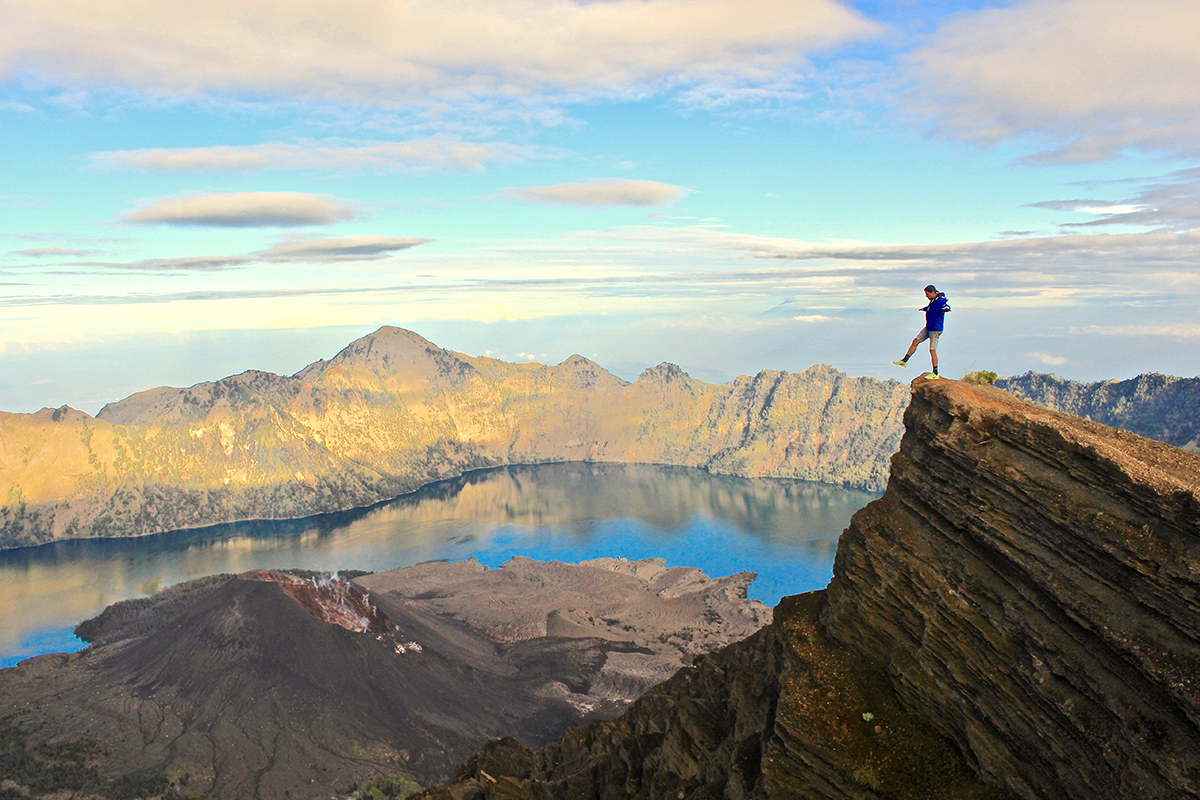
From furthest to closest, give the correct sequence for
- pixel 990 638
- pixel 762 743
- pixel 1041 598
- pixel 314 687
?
pixel 314 687
pixel 762 743
pixel 990 638
pixel 1041 598

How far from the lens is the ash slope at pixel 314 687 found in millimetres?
80750

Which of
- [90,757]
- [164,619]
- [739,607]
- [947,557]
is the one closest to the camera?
[947,557]

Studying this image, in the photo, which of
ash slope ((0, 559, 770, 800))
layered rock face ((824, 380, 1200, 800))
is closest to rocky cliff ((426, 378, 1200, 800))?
layered rock face ((824, 380, 1200, 800))

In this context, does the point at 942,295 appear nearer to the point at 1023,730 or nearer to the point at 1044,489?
the point at 1044,489

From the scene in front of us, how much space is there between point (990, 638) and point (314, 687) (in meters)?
90.5

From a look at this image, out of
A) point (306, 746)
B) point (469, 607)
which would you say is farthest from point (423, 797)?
point (469, 607)

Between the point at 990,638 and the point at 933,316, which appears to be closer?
the point at 990,638

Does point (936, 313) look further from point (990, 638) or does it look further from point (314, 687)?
point (314, 687)

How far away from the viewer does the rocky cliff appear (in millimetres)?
19797

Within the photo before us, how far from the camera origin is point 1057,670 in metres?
21.7

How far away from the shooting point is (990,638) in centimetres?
2428

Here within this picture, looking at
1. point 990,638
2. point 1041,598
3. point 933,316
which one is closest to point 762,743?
point 990,638

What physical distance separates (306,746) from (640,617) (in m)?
76.8

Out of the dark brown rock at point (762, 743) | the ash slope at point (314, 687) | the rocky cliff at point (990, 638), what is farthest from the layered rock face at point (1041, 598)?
the ash slope at point (314, 687)
